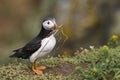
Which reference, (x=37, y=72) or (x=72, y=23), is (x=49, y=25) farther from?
(x=72, y=23)

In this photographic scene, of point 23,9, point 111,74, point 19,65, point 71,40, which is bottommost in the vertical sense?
point 111,74

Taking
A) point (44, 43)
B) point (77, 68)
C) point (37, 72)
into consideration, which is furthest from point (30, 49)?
point (77, 68)


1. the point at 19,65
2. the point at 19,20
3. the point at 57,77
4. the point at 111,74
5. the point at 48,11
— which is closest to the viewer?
the point at 111,74

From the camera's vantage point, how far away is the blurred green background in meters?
13.2

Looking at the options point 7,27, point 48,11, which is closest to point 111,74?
point 48,11

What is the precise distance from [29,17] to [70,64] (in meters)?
6.76

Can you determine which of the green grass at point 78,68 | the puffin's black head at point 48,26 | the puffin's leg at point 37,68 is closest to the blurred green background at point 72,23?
the green grass at point 78,68

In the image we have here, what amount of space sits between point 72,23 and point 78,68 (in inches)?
260

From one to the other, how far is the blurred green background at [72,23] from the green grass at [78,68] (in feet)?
12.0

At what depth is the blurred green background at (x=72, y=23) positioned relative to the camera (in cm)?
1316

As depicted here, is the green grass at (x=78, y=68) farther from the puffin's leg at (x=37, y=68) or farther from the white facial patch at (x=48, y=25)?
the white facial patch at (x=48, y=25)

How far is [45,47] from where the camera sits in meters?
7.69

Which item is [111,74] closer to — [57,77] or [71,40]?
[57,77]

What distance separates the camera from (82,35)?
13.4m
